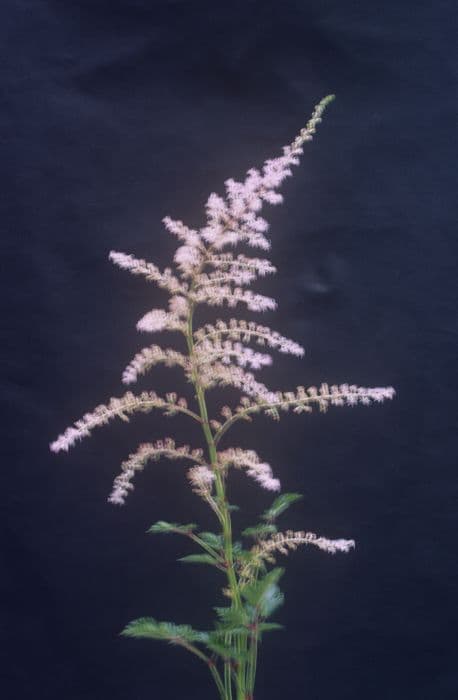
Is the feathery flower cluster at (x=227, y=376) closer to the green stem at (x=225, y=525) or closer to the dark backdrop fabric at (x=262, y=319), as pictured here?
the green stem at (x=225, y=525)

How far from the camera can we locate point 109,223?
5.49ft

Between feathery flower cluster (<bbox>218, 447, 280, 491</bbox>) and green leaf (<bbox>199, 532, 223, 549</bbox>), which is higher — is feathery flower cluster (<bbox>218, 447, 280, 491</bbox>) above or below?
above

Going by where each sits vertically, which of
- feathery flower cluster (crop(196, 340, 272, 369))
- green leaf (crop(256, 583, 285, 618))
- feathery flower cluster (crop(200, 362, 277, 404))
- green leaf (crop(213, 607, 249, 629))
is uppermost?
feathery flower cluster (crop(196, 340, 272, 369))

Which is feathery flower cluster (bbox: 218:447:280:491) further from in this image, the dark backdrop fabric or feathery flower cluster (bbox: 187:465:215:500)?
the dark backdrop fabric

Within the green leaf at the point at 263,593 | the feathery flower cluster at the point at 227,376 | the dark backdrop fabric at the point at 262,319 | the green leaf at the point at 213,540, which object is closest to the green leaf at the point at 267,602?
the green leaf at the point at 263,593

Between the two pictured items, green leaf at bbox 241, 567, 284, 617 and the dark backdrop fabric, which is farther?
the dark backdrop fabric

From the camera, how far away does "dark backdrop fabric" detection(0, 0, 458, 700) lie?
1.62 meters

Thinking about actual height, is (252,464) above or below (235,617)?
above

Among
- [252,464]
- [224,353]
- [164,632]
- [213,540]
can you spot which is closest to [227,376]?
[224,353]

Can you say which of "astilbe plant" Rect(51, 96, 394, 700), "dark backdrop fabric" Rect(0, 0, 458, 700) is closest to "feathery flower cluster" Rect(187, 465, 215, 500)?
"astilbe plant" Rect(51, 96, 394, 700)

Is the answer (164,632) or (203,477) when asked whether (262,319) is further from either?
(164,632)

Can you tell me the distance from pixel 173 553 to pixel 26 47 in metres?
1.20

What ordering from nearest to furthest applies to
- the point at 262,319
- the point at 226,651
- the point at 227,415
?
the point at 226,651 < the point at 227,415 < the point at 262,319

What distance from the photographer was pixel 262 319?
1677 millimetres
